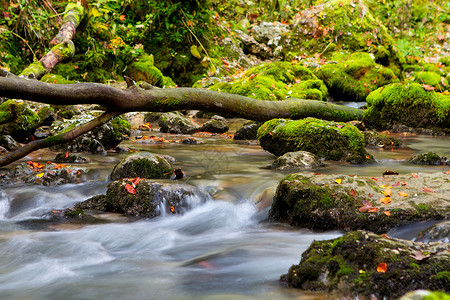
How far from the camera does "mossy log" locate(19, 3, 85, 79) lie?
9.55 metres

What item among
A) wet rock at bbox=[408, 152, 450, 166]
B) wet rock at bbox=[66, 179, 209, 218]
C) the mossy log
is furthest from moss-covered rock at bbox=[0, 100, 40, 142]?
wet rock at bbox=[408, 152, 450, 166]

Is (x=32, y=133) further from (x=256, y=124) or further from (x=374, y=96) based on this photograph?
(x=374, y=96)

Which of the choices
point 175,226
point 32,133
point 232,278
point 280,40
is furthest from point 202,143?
point 280,40

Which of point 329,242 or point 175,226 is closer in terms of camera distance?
point 329,242

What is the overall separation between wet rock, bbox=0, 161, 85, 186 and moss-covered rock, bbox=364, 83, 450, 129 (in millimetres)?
7289

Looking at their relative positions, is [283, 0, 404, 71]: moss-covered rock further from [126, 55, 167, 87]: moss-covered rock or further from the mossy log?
the mossy log

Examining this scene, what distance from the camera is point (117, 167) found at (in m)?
5.68

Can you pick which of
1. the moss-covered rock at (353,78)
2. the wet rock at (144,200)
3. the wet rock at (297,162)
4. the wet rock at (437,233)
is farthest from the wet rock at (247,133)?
the wet rock at (437,233)

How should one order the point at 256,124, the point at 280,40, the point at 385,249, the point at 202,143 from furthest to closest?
1. the point at 280,40
2. the point at 256,124
3. the point at 202,143
4. the point at 385,249

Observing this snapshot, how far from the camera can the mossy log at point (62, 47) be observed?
376 inches

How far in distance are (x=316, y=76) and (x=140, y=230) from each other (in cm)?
1153

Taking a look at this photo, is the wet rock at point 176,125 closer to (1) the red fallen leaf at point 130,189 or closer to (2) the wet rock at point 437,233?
(1) the red fallen leaf at point 130,189

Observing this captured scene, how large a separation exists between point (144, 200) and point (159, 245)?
0.73 metres

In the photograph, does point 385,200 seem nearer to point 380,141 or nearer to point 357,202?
point 357,202
